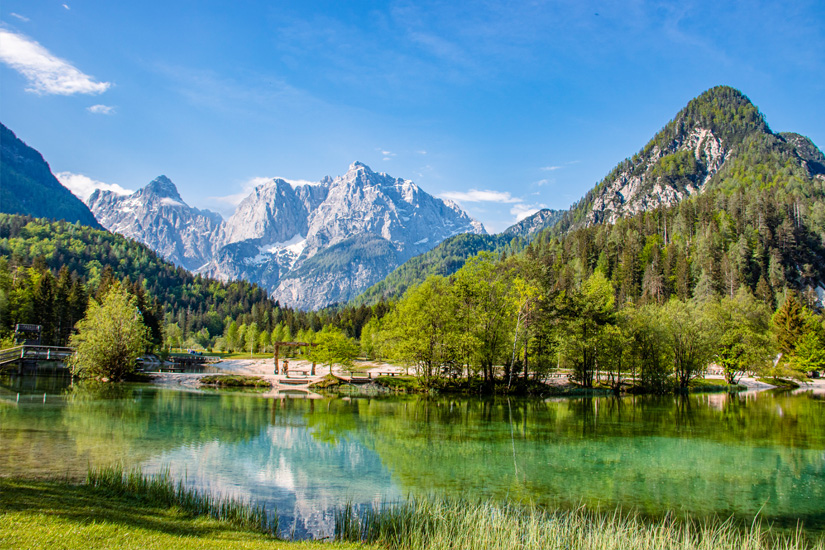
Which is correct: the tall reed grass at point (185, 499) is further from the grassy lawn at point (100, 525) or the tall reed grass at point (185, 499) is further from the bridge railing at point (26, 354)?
the bridge railing at point (26, 354)

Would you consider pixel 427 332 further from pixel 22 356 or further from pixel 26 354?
pixel 26 354

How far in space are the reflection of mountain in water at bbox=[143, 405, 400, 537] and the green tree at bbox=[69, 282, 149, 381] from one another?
4310cm

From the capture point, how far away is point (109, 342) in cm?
6044

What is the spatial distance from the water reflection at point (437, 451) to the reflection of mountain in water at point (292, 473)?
8 cm

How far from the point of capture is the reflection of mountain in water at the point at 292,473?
53.8ft

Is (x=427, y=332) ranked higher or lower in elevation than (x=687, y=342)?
higher

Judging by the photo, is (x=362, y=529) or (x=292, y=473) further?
(x=292, y=473)

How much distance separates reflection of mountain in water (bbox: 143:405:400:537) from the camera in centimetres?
1639

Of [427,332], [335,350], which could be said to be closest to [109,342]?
[335,350]

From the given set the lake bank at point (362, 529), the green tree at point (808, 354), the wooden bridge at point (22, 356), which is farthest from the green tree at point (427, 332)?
the green tree at point (808, 354)

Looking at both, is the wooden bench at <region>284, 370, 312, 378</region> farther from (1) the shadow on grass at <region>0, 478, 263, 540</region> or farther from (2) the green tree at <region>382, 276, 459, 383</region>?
(1) the shadow on grass at <region>0, 478, 263, 540</region>

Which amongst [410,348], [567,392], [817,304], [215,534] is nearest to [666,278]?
[817,304]

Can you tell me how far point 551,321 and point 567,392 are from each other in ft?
31.0

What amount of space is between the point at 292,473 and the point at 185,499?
18.7 feet
